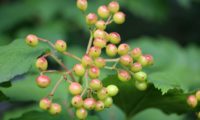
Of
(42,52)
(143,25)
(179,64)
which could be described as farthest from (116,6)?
(143,25)

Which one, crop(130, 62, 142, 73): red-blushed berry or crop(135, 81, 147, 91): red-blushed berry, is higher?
crop(130, 62, 142, 73): red-blushed berry

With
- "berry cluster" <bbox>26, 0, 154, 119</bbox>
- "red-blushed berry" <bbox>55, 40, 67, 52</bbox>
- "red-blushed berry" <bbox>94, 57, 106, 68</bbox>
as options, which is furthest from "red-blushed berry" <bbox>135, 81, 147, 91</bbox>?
"red-blushed berry" <bbox>55, 40, 67, 52</bbox>

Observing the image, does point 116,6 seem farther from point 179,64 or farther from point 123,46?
→ point 179,64

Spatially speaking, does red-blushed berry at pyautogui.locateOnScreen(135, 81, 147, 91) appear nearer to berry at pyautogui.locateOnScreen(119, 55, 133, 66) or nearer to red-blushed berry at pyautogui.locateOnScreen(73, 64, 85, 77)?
berry at pyautogui.locateOnScreen(119, 55, 133, 66)

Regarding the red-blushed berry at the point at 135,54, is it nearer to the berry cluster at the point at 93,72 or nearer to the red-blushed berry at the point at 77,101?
the berry cluster at the point at 93,72

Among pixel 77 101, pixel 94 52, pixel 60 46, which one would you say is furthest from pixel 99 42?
pixel 77 101

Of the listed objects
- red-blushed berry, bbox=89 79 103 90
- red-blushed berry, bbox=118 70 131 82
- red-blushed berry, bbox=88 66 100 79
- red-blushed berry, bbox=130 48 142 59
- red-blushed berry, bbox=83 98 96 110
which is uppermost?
red-blushed berry, bbox=130 48 142 59
